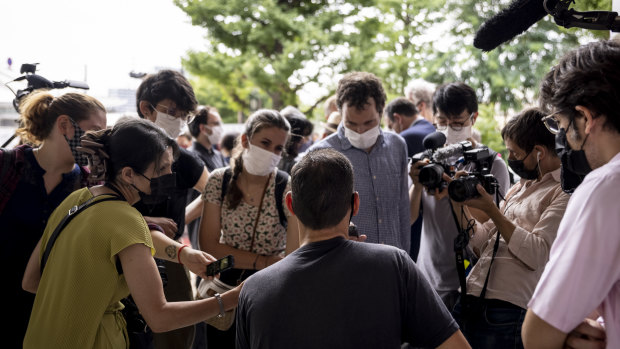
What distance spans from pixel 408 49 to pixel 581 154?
15.3m

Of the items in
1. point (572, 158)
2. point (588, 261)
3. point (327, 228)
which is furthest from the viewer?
point (327, 228)

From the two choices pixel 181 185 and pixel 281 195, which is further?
pixel 181 185

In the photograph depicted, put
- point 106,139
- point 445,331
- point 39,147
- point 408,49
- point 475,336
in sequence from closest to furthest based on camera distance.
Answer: point 445,331 < point 106,139 < point 475,336 < point 39,147 < point 408,49

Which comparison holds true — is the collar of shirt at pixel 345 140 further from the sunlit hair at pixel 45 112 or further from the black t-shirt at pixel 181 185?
the sunlit hair at pixel 45 112

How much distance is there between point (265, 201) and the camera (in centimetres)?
306

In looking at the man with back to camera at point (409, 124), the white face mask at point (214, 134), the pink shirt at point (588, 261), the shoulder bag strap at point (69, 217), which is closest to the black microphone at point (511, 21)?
the pink shirt at point (588, 261)

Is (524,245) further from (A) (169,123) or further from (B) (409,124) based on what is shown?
(B) (409,124)

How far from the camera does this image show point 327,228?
5.84 feet

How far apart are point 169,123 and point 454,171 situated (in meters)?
1.67

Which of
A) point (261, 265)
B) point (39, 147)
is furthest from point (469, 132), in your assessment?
point (39, 147)

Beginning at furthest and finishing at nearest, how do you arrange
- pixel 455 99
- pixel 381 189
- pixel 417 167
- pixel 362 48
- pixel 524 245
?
1. pixel 362 48
2. pixel 455 99
3. pixel 381 189
4. pixel 417 167
5. pixel 524 245

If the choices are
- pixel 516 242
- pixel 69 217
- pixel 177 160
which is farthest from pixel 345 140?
pixel 69 217

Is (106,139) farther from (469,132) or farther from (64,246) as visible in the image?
(469,132)

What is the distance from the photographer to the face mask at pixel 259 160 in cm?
310
